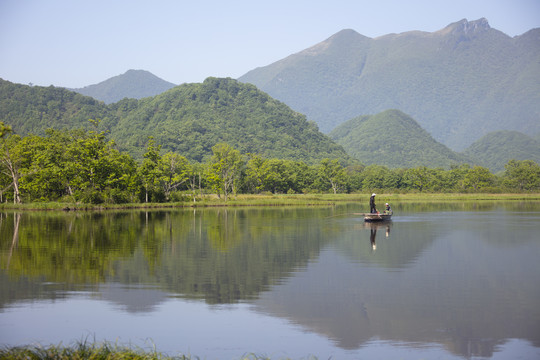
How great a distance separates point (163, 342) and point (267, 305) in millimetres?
3906

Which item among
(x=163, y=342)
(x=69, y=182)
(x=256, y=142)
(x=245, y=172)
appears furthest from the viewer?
(x=256, y=142)

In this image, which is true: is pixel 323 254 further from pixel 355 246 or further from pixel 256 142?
pixel 256 142

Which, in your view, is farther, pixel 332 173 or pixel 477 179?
pixel 477 179

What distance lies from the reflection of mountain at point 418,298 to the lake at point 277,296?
4 cm

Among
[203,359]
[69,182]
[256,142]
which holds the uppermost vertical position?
[256,142]

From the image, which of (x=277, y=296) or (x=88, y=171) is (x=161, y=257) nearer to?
(x=277, y=296)

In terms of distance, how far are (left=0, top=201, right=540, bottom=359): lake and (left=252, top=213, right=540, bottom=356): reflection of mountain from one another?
4 cm

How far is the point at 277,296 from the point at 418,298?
4.18m

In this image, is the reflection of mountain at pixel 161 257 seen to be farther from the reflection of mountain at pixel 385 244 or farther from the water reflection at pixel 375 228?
the water reflection at pixel 375 228

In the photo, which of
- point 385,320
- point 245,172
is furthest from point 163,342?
point 245,172

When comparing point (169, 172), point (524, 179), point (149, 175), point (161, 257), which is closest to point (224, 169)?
point (169, 172)

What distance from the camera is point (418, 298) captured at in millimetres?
16812

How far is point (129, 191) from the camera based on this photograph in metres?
68.7

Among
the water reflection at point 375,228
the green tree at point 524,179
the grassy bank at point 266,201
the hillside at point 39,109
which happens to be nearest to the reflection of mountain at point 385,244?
the water reflection at point 375,228
